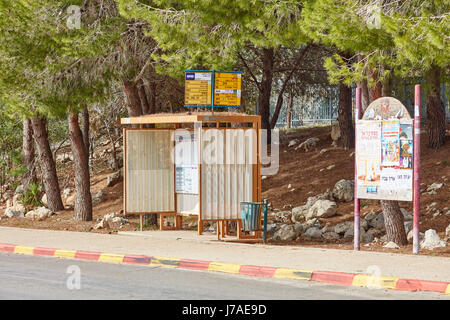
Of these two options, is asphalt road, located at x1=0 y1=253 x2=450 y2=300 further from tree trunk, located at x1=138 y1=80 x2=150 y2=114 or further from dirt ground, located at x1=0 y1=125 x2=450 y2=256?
tree trunk, located at x1=138 y1=80 x2=150 y2=114

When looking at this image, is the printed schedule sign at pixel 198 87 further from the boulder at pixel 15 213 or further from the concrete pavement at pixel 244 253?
the boulder at pixel 15 213

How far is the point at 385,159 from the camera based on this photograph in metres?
13.9

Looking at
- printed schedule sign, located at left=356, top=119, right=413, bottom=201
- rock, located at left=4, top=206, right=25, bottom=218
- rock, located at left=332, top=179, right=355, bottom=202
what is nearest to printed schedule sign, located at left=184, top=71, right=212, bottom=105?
printed schedule sign, located at left=356, top=119, right=413, bottom=201

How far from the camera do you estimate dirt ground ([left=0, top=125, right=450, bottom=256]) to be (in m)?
19.7

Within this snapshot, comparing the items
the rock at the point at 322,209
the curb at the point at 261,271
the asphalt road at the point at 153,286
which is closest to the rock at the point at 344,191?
the rock at the point at 322,209

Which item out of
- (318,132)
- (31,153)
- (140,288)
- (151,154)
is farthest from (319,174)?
(140,288)

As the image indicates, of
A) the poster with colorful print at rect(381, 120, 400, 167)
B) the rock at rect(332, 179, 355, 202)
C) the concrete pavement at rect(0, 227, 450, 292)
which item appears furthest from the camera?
the rock at rect(332, 179, 355, 202)

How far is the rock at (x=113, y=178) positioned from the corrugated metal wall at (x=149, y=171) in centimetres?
1346

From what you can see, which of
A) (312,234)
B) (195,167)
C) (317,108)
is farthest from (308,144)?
(195,167)

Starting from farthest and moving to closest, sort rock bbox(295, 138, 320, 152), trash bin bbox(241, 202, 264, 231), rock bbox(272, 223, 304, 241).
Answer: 1. rock bbox(295, 138, 320, 152)
2. rock bbox(272, 223, 304, 241)
3. trash bin bbox(241, 202, 264, 231)

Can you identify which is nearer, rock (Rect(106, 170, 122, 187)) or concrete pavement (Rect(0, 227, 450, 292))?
concrete pavement (Rect(0, 227, 450, 292))

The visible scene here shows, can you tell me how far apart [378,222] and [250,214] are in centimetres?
424

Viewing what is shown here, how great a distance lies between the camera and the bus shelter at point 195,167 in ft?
52.6

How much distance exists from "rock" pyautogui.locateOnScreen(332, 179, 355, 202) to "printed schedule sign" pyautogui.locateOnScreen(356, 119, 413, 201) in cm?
790
